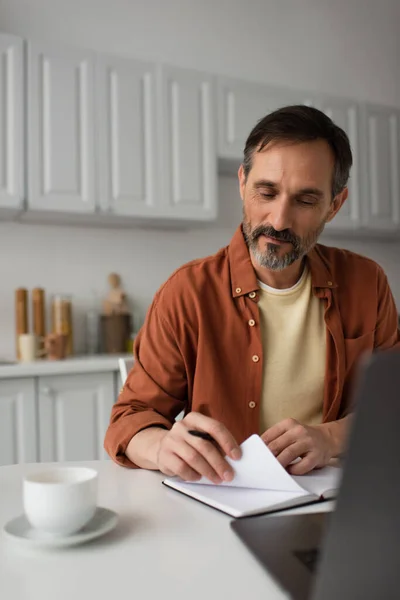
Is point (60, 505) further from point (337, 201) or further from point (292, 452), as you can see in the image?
point (337, 201)

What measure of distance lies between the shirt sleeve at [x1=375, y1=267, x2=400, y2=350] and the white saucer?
0.94 meters

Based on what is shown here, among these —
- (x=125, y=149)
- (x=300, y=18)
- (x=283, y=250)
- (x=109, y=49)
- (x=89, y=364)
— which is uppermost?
(x=300, y=18)

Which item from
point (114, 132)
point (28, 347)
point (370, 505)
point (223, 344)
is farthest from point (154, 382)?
point (114, 132)

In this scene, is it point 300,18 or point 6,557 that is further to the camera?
point 300,18

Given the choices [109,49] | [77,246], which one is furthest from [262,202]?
[109,49]

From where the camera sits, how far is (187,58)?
11.4ft

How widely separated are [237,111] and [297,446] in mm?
2486

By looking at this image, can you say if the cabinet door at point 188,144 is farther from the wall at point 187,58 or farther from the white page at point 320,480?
the white page at point 320,480

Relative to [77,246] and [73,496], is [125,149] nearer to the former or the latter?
[77,246]

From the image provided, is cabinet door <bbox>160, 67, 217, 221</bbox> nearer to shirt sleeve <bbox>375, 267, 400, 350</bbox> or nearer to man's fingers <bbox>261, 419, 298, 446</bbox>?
shirt sleeve <bbox>375, 267, 400, 350</bbox>

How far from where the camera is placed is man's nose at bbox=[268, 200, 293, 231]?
1332 millimetres

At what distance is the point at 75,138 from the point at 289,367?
1795 mm

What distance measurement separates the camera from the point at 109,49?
3.26 m

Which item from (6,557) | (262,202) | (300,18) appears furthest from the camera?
(300,18)
